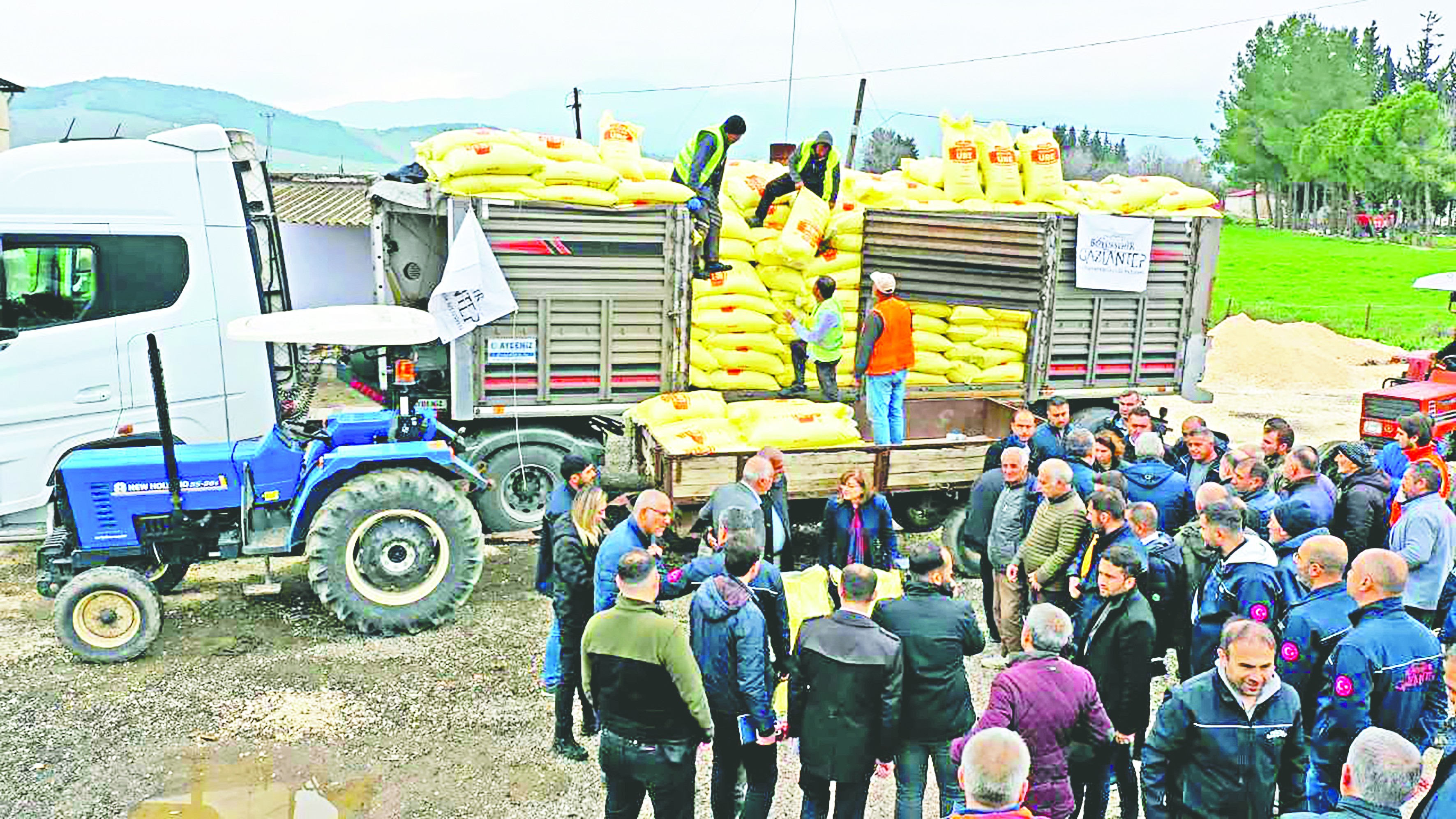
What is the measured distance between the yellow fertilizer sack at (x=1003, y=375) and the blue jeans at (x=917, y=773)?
564cm

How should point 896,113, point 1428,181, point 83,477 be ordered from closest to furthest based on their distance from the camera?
point 83,477, point 896,113, point 1428,181

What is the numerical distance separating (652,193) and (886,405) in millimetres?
2389

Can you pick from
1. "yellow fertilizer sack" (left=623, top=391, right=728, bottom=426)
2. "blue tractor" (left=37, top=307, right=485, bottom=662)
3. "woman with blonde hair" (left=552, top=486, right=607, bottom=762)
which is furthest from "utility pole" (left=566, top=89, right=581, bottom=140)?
"woman with blonde hair" (left=552, top=486, right=607, bottom=762)

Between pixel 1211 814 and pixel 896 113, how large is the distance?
19.0 metres

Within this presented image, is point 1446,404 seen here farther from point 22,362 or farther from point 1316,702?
point 22,362

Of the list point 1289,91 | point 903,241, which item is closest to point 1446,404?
point 903,241

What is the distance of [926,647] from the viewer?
4.06 metres

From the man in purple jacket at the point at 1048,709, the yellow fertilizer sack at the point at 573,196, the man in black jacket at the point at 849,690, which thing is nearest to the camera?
the man in purple jacket at the point at 1048,709

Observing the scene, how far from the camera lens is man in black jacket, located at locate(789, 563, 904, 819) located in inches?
154

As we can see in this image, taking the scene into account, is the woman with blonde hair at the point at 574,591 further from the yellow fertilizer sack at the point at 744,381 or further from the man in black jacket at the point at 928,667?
the yellow fertilizer sack at the point at 744,381

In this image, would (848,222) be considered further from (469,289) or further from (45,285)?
(45,285)

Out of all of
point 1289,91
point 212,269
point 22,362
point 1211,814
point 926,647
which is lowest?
point 1211,814

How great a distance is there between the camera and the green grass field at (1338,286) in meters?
24.1

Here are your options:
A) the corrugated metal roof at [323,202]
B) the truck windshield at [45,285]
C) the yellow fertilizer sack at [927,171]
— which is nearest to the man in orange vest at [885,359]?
the yellow fertilizer sack at [927,171]
